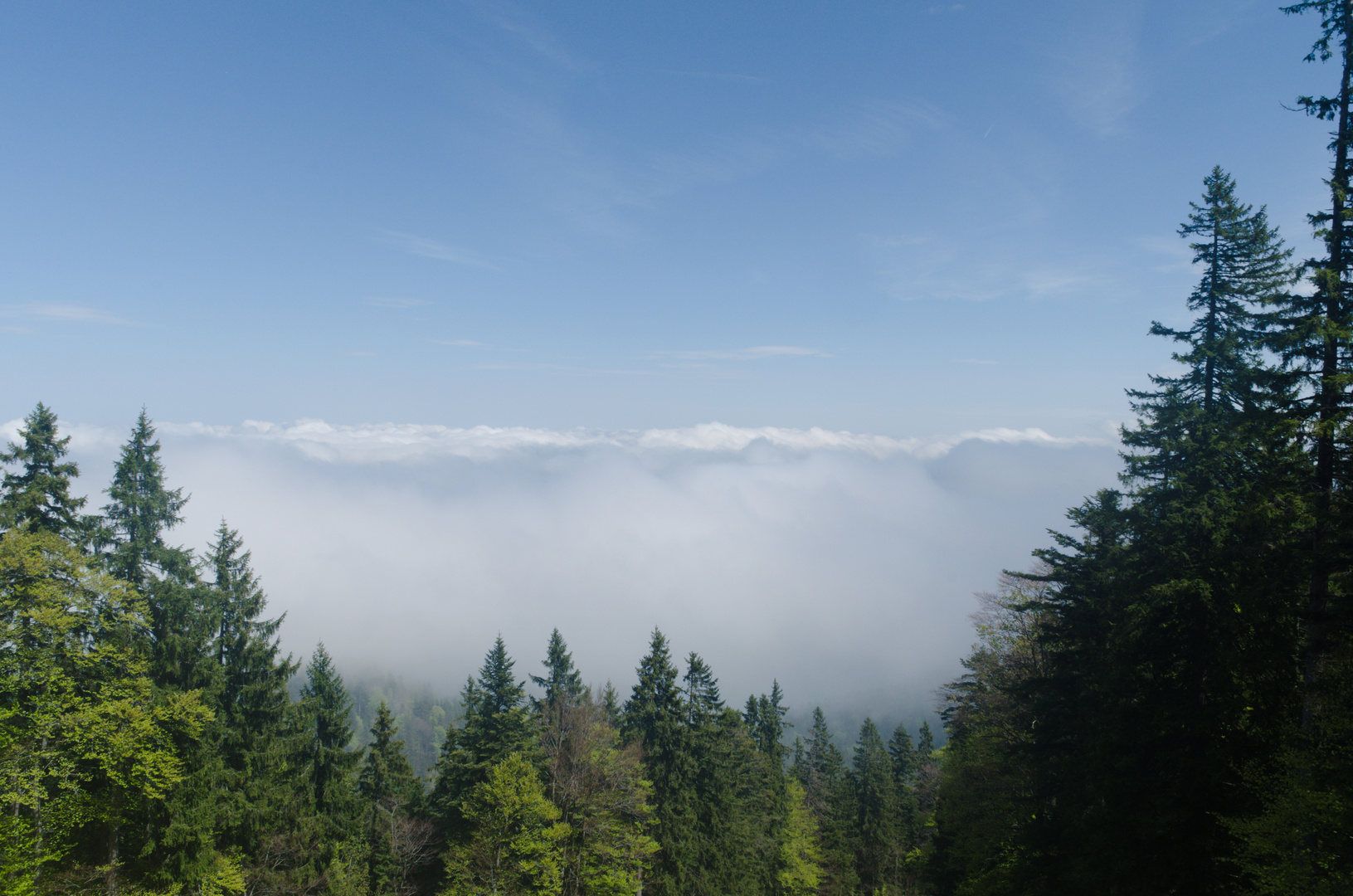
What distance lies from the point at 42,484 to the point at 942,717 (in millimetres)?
45957

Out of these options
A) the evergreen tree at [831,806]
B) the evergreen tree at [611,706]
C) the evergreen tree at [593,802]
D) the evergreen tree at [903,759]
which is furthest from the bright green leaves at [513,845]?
the evergreen tree at [903,759]

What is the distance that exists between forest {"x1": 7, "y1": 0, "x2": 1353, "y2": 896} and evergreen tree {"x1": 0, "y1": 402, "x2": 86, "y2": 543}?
3.3 inches

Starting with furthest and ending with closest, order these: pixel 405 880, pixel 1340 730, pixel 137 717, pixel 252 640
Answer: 1. pixel 405 880
2. pixel 252 640
3. pixel 137 717
4. pixel 1340 730

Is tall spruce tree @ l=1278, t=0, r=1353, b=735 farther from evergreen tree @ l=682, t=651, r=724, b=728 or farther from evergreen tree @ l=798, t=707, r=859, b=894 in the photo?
evergreen tree @ l=798, t=707, r=859, b=894

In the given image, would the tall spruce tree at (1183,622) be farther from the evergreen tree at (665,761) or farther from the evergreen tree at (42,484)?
the evergreen tree at (42,484)

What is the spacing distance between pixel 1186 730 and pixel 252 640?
34221mm

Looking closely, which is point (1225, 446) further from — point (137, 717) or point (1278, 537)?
point (137, 717)

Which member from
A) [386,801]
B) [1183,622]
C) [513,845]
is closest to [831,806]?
[386,801]

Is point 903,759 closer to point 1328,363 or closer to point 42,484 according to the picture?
point 1328,363

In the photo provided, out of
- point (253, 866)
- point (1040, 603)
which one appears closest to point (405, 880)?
point (253, 866)

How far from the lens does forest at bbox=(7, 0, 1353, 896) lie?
1437 cm

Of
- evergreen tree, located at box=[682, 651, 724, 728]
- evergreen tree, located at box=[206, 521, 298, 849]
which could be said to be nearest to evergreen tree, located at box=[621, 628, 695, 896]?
evergreen tree, located at box=[682, 651, 724, 728]

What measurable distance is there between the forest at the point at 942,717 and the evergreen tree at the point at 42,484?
0.08m

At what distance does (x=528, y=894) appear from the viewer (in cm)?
2561
